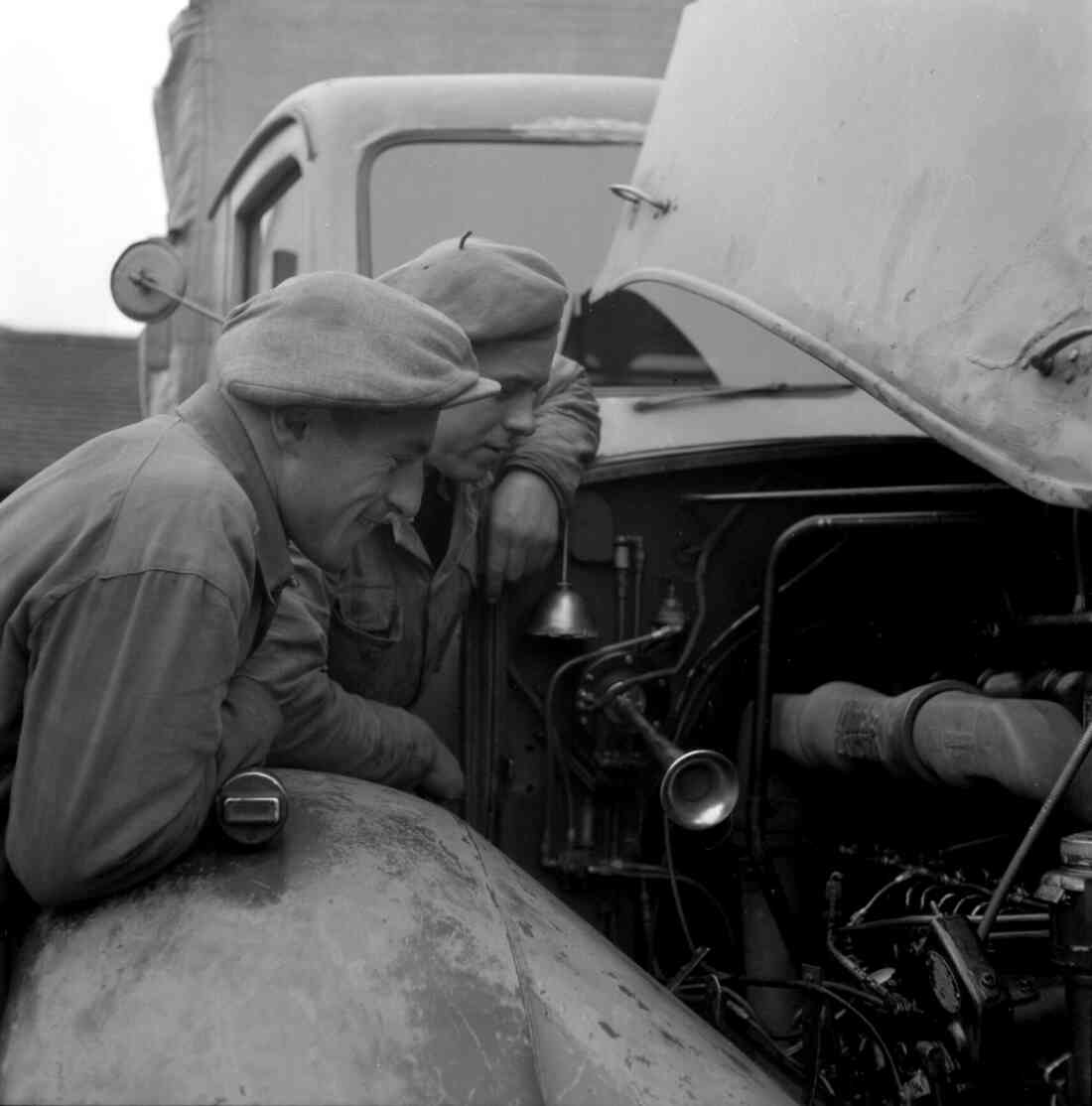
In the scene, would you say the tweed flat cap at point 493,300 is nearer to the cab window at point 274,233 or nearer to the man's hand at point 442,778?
the man's hand at point 442,778

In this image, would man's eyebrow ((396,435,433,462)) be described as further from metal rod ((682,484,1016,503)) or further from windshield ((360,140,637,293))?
windshield ((360,140,637,293))

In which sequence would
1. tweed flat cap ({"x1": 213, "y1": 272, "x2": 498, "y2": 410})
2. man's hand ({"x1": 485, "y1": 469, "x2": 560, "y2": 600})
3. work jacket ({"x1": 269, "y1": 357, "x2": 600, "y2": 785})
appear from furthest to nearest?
man's hand ({"x1": 485, "y1": 469, "x2": 560, "y2": 600}), work jacket ({"x1": 269, "y1": 357, "x2": 600, "y2": 785}), tweed flat cap ({"x1": 213, "y1": 272, "x2": 498, "y2": 410})

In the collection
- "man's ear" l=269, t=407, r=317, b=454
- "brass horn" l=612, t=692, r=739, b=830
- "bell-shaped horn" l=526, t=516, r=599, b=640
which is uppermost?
"man's ear" l=269, t=407, r=317, b=454

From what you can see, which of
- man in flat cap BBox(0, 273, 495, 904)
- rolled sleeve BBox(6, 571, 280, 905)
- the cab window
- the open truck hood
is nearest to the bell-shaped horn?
the open truck hood

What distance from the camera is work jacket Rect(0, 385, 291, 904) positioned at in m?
2.02

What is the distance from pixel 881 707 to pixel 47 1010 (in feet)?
5.13

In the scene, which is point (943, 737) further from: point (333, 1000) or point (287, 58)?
point (287, 58)

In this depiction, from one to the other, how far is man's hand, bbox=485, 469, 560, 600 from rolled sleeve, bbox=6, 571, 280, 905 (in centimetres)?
130

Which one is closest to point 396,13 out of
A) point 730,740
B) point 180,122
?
point 180,122

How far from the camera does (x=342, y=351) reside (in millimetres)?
2246

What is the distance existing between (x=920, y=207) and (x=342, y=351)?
1.06 m

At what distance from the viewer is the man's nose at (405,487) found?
2373 millimetres

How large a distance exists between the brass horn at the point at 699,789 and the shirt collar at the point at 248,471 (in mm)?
1014

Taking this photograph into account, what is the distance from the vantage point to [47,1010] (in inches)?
79.0
